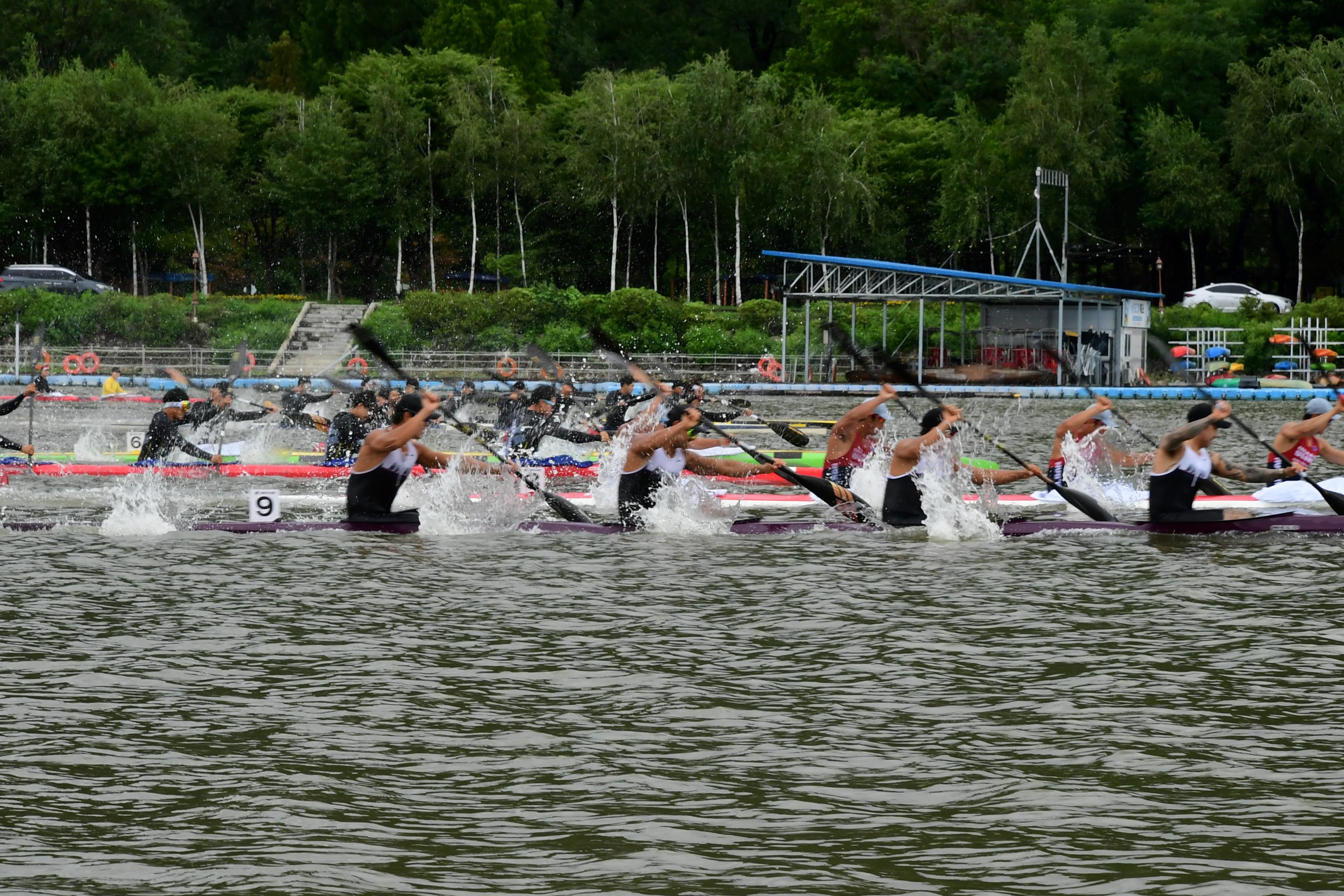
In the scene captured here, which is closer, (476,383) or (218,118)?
(476,383)

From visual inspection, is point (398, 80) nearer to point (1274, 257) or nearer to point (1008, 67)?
point (1008, 67)

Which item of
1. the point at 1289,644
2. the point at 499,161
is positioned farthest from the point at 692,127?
the point at 1289,644

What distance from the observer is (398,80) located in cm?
7275

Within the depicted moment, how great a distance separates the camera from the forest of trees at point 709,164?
67750 mm

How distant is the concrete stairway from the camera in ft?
198

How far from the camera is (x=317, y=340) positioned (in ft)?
210

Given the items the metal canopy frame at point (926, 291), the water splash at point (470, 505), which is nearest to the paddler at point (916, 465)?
the water splash at point (470, 505)

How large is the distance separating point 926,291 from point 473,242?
24145 mm

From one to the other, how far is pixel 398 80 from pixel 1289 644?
2534 inches

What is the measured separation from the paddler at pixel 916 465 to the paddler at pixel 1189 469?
1332 millimetres

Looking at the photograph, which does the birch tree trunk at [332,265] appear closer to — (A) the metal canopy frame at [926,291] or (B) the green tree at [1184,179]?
(A) the metal canopy frame at [926,291]

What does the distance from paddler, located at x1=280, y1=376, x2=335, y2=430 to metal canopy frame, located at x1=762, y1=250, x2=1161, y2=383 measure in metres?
24.6

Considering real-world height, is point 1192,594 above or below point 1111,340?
below

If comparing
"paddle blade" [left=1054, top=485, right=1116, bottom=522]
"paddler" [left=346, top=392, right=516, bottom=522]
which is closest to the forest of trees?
"paddle blade" [left=1054, top=485, right=1116, bottom=522]
